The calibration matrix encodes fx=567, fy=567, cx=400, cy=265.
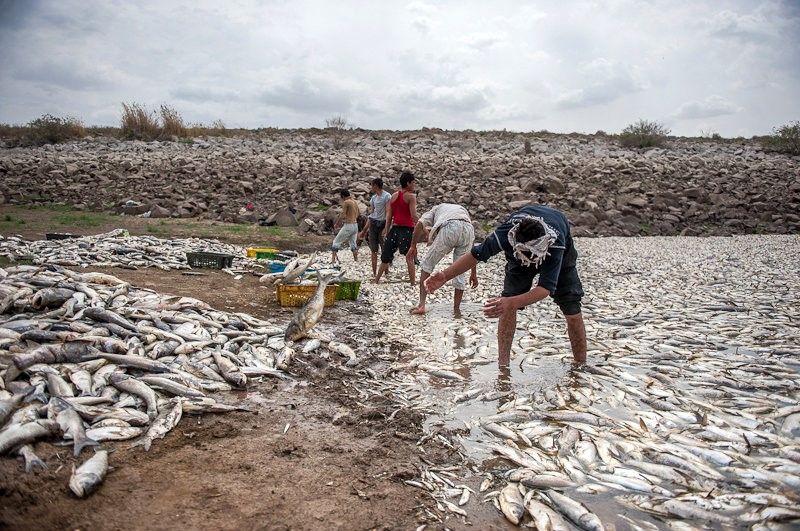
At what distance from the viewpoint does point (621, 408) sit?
4.79 m

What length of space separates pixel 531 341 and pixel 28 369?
16.9ft

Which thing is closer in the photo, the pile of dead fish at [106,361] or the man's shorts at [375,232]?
the pile of dead fish at [106,361]

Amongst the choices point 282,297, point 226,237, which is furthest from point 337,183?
point 282,297

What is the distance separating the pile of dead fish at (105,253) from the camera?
415 inches

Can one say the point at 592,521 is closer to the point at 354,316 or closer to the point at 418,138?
the point at 354,316

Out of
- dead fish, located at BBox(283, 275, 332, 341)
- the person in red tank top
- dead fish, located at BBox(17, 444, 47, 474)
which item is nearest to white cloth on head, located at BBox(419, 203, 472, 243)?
the person in red tank top

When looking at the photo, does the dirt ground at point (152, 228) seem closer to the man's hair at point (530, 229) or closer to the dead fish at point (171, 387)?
the dead fish at point (171, 387)

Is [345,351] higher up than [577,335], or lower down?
lower down

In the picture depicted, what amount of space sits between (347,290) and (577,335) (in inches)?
174

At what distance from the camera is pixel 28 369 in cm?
462

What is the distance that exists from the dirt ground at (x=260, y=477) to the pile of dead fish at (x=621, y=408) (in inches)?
10.8

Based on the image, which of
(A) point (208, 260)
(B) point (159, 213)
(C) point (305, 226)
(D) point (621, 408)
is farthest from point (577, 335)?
(B) point (159, 213)

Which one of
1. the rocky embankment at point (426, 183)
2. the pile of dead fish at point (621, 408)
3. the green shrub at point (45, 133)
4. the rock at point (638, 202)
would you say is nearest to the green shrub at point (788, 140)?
the rocky embankment at point (426, 183)

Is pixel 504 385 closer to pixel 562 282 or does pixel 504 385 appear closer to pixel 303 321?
pixel 562 282
